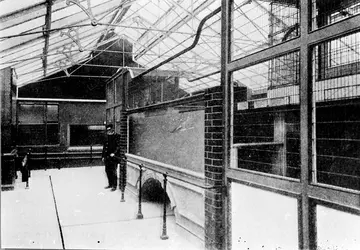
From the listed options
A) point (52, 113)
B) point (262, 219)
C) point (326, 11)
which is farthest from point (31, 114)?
point (326, 11)

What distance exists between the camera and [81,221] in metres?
5.35

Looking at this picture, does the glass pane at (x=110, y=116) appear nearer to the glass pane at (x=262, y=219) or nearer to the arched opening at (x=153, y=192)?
the arched opening at (x=153, y=192)

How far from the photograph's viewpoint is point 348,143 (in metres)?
4.26

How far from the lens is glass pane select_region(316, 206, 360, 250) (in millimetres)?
2102

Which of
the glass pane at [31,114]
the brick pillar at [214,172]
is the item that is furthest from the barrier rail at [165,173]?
the glass pane at [31,114]

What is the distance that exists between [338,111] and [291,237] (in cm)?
212

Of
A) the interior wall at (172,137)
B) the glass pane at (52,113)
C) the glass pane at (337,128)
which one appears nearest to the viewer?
the glass pane at (337,128)

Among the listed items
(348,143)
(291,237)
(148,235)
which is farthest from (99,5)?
(291,237)

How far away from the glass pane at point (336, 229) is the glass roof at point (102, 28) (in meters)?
1.37

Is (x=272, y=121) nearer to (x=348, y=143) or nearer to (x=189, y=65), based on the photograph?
(x=348, y=143)

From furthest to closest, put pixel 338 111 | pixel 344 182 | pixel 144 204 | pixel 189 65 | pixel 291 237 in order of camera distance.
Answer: pixel 189 65 < pixel 144 204 < pixel 344 182 < pixel 338 111 < pixel 291 237

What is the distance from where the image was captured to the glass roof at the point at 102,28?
4806 millimetres

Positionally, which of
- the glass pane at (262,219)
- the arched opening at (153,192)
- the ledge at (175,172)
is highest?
the ledge at (175,172)

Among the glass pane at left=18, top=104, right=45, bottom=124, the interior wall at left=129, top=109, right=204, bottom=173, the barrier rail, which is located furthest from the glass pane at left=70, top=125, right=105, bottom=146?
the barrier rail
